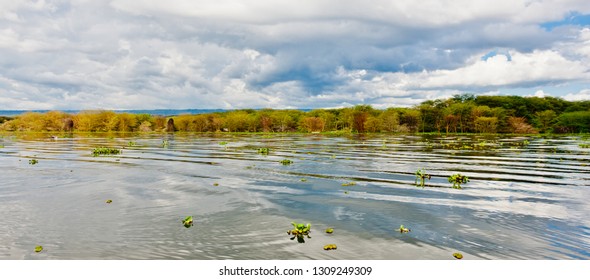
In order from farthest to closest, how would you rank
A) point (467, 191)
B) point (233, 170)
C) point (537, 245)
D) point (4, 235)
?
point (233, 170) < point (467, 191) < point (4, 235) < point (537, 245)

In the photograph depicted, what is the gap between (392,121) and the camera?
5758 inches

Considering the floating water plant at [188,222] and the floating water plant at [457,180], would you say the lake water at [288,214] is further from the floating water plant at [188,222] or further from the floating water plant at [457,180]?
the floating water plant at [457,180]

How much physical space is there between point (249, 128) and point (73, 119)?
8005 cm

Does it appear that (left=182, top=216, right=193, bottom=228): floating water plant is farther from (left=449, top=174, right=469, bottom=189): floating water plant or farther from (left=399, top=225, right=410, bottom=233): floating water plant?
(left=449, top=174, right=469, bottom=189): floating water plant

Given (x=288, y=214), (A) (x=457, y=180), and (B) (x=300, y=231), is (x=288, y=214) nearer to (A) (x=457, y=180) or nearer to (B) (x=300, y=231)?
(B) (x=300, y=231)

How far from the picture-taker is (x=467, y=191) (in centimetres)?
1966

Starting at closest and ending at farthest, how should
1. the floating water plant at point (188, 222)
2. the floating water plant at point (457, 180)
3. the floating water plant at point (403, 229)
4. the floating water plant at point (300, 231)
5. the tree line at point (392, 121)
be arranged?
the floating water plant at point (300, 231)
the floating water plant at point (403, 229)
the floating water plant at point (188, 222)
the floating water plant at point (457, 180)
the tree line at point (392, 121)

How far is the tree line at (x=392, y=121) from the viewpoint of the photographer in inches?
Answer: 5551

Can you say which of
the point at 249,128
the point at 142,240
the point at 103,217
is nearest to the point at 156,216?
the point at 103,217

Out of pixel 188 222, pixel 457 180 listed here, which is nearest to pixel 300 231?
pixel 188 222

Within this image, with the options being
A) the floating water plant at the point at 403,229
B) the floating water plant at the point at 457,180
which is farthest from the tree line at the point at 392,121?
the floating water plant at the point at 403,229

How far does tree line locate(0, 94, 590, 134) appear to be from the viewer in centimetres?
14100

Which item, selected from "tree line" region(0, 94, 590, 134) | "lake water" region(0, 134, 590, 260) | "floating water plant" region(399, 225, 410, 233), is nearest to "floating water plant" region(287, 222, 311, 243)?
"lake water" region(0, 134, 590, 260)
